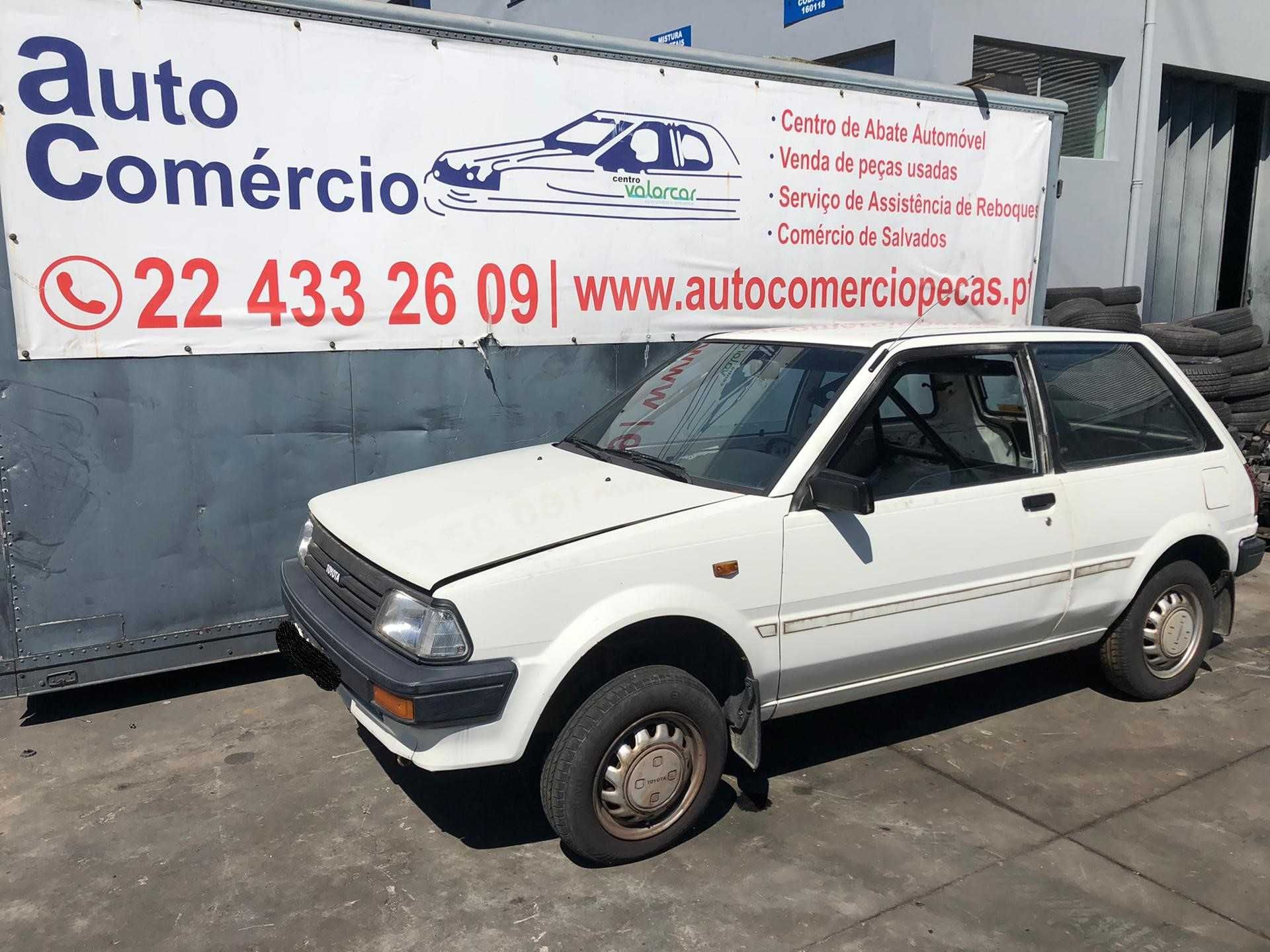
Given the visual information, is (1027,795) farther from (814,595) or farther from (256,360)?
(256,360)

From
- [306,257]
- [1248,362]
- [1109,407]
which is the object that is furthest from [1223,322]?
[306,257]

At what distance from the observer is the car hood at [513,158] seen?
5.00 meters

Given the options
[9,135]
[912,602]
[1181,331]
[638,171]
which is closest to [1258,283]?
[1181,331]

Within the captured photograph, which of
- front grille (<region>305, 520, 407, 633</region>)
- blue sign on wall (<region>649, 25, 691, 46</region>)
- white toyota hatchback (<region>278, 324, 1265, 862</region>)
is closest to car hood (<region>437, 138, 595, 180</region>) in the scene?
white toyota hatchback (<region>278, 324, 1265, 862</region>)

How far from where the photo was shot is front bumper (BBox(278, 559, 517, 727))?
3.09 meters

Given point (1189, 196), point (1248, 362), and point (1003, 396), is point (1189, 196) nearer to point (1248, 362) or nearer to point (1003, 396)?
point (1248, 362)

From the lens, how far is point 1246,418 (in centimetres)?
900

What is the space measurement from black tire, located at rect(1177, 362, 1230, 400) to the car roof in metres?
4.34

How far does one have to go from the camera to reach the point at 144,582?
452 cm

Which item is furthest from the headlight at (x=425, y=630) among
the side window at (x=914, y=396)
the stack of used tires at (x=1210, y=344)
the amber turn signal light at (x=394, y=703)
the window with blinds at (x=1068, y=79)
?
the window with blinds at (x=1068, y=79)

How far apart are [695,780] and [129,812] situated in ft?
7.03

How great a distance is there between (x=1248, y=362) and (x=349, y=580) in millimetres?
8563

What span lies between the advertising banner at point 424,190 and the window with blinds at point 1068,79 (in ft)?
13.7

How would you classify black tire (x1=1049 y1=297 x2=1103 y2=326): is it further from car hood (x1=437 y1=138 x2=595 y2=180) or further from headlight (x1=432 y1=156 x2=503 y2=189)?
headlight (x1=432 y1=156 x2=503 y2=189)
